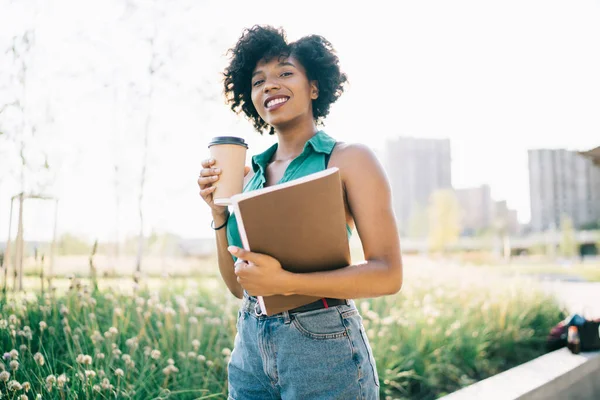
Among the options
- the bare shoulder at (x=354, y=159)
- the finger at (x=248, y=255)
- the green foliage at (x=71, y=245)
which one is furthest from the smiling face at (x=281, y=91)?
the green foliage at (x=71, y=245)

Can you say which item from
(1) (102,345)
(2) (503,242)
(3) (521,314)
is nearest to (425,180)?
(2) (503,242)

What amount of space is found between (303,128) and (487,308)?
13.9ft

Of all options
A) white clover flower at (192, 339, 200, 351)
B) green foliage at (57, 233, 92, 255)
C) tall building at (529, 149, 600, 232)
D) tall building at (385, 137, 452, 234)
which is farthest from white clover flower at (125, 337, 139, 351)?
tall building at (385, 137, 452, 234)

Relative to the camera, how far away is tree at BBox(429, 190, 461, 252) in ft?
104

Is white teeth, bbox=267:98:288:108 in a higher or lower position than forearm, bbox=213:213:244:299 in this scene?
higher

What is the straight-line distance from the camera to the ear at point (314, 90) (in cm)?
160

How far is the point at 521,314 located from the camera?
5262 millimetres

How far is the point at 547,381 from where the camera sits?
10.4ft

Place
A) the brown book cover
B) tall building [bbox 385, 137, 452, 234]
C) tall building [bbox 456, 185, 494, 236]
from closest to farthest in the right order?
the brown book cover < tall building [bbox 385, 137, 452, 234] < tall building [bbox 456, 185, 494, 236]

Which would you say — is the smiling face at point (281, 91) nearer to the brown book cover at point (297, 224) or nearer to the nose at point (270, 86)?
the nose at point (270, 86)

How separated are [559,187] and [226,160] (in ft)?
183

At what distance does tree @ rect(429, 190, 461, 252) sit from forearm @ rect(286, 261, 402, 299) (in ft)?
105

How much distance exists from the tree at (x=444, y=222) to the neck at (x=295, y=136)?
3167cm

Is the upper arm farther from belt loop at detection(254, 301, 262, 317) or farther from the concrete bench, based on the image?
the concrete bench
